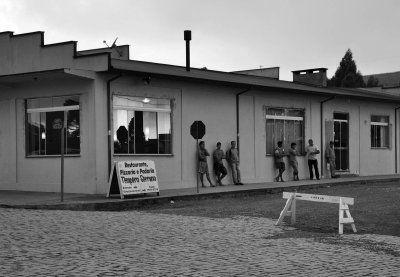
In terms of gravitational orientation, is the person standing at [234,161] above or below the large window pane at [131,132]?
below

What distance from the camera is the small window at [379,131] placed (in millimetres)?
32344

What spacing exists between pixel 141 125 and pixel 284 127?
8186mm

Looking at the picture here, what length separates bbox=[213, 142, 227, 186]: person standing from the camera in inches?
906

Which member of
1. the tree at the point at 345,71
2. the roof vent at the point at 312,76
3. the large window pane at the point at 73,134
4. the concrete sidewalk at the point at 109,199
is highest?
the tree at the point at 345,71

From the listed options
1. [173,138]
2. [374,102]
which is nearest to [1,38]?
[173,138]

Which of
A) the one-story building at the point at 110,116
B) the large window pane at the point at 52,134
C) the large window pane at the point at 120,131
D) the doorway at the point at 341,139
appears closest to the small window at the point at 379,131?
the doorway at the point at 341,139

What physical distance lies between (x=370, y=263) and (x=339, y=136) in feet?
72.5

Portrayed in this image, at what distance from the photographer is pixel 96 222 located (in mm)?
12766

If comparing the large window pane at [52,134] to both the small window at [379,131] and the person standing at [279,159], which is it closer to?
the person standing at [279,159]

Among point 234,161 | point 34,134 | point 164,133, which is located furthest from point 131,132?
point 234,161

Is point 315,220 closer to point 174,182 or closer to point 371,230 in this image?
point 371,230

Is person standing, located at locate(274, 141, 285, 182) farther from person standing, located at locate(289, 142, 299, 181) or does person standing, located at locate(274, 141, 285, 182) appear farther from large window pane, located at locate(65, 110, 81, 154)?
large window pane, located at locate(65, 110, 81, 154)

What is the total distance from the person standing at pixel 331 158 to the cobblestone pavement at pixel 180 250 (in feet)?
52.3

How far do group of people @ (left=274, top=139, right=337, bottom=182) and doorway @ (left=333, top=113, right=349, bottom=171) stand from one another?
1.37 meters
